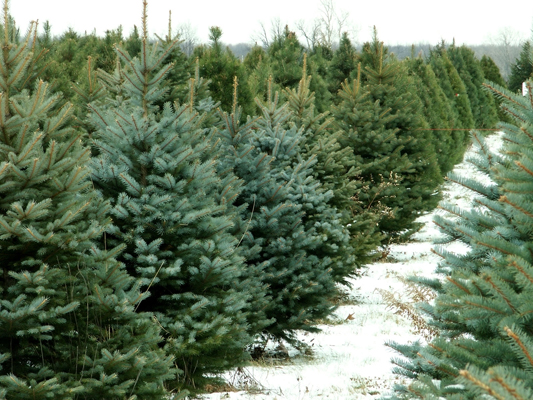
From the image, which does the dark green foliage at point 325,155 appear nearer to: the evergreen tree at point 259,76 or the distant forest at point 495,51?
the evergreen tree at point 259,76

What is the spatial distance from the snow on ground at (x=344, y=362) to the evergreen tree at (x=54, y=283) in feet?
5.57

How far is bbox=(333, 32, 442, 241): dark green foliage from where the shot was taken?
433 inches

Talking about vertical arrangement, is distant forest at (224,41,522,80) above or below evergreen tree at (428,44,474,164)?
above

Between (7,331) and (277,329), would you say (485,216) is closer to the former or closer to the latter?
(7,331)

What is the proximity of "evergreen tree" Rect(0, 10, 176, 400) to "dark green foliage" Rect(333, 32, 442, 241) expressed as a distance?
7.37 metres

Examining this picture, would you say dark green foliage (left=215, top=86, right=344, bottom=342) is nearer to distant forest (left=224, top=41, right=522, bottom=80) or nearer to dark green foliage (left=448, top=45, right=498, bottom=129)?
dark green foliage (left=448, top=45, right=498, bottom=129)

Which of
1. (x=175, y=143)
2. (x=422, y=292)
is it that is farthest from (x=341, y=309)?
(x=175, y=143)

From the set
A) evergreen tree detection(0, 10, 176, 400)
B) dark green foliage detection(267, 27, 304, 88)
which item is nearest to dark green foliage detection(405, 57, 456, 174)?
dark green foliage detection(267, 27, 304, 88)

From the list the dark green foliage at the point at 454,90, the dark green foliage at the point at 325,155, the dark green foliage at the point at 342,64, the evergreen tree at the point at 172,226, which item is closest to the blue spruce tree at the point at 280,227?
the dark green foliage at the point at 325,155

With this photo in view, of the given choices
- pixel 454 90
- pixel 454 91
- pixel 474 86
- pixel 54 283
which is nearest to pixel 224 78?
pixel 54 283

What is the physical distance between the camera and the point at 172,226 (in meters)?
4.29

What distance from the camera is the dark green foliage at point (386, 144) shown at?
433 inches

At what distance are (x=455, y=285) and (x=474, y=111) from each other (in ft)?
95.0

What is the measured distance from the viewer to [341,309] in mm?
8992
